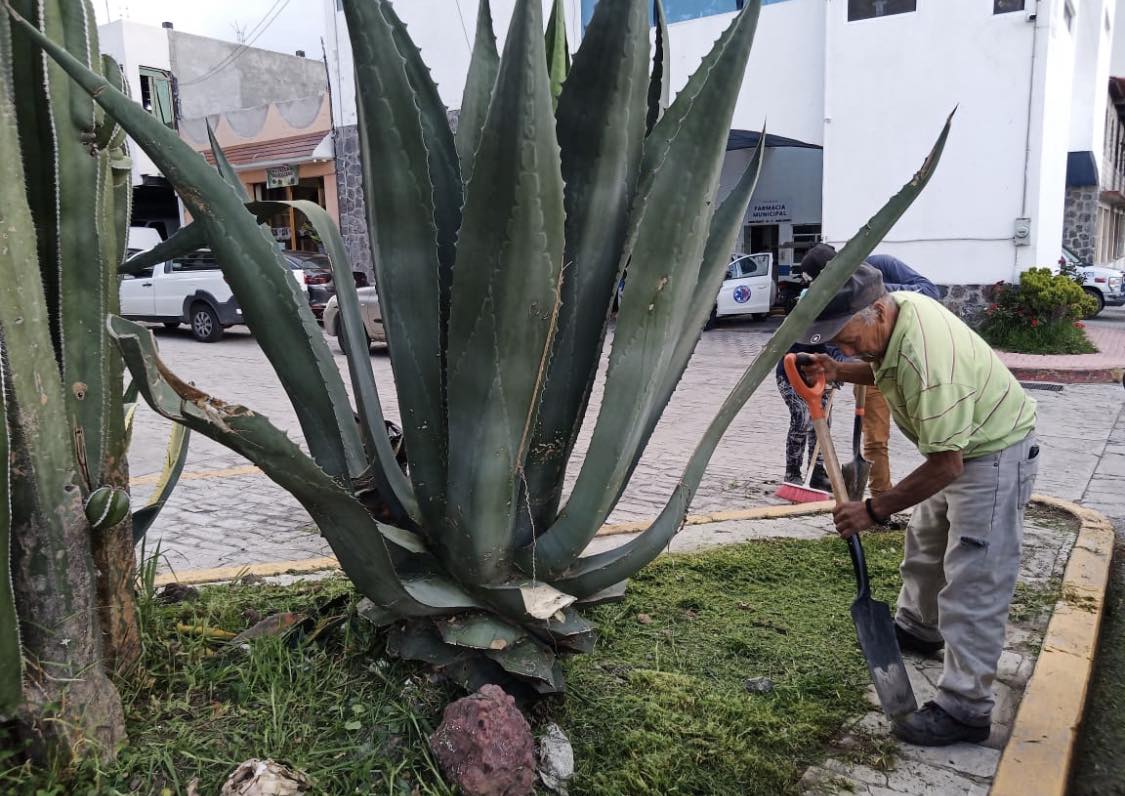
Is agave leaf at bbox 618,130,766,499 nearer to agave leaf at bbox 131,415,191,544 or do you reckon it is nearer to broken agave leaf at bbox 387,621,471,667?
broken agave leaf at bbox 387,621,471,667

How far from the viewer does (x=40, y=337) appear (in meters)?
1.89

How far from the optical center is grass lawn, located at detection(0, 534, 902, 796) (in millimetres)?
2074

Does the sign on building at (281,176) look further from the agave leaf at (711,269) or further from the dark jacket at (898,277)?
the agave leaf at (711,269)

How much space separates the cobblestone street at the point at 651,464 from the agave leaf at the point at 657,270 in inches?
69.8

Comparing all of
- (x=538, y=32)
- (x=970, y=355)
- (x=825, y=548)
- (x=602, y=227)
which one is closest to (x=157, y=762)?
(x=602, y=227)

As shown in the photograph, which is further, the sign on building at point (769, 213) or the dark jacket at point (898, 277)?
the sign on building at point (769, 213)

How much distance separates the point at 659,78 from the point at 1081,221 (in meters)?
24.5

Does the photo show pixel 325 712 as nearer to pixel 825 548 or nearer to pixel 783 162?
pixel 825 548

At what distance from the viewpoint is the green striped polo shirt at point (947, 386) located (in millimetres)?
2740

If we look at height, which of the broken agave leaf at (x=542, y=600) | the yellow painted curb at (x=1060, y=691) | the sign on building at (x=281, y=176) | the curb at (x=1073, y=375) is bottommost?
the curb at (x=1073, y=375)

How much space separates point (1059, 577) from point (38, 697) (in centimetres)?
407

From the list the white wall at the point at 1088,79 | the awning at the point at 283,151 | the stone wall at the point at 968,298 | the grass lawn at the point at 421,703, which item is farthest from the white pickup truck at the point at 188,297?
the white wall at the point at 1088,79

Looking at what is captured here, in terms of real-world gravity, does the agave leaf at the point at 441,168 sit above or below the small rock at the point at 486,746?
above

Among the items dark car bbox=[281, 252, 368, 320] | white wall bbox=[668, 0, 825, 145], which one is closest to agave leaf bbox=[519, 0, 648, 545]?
dark car bbox=[281, 252, 368, 320]
